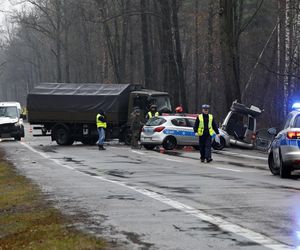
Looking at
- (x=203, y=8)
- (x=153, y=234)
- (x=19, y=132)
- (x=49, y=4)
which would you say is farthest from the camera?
(x=49, y=4)

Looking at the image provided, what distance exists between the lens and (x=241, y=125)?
103 ft

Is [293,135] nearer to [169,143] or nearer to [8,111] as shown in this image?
[169,143]

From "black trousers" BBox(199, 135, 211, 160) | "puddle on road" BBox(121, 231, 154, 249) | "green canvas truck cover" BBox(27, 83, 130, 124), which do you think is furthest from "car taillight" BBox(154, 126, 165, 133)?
"puddle on road" BBox(121, 231, 154, 249)

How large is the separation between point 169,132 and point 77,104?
6670 mm

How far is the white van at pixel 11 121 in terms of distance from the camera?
1559 inches

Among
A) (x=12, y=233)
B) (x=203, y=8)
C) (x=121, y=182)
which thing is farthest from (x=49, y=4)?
(x=12, y=233)

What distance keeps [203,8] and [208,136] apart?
45470 millimetres

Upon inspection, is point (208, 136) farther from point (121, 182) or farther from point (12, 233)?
point (12, 233)

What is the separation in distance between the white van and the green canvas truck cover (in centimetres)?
620

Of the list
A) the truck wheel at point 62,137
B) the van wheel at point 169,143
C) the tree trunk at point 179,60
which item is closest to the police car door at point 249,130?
the van wheel at point 169,143

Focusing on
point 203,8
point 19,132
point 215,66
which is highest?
point 203,8

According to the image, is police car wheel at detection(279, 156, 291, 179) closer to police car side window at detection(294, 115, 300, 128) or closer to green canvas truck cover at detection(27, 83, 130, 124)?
police car side window at detection(294, 115, 300, 128)

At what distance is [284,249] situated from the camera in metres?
6.92

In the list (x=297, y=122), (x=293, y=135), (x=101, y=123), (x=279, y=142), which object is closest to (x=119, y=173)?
(x=279, y=142)
